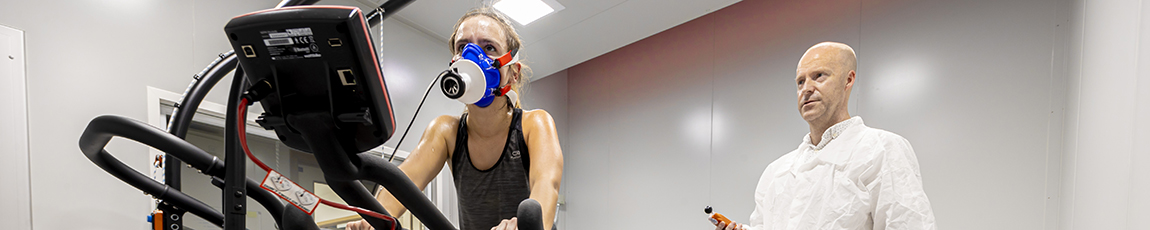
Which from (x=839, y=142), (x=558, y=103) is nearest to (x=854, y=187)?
(x=839, y=142)

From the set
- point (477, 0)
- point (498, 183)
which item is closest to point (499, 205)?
point (498, 183)

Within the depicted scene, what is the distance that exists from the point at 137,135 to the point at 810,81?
195cm

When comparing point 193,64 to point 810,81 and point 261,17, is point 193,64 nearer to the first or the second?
point 261,17

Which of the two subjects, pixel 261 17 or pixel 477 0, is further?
pixel 477 0

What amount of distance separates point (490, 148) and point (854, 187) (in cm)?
125

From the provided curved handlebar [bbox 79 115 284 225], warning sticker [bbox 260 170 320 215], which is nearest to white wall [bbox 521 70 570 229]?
curved handlebar [bbox 79 115 284 225]

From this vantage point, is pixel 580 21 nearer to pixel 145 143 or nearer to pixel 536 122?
pixel 536 122

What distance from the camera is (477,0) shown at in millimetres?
3268

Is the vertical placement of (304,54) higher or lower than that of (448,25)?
lower

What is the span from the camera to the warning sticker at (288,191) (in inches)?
20.3

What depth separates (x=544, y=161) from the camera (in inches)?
37.3

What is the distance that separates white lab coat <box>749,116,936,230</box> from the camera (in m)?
1.61

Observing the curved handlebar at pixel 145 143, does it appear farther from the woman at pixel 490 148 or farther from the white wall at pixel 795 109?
the white wall at pixel 795 109

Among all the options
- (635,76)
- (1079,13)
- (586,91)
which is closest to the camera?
(1079,13)
